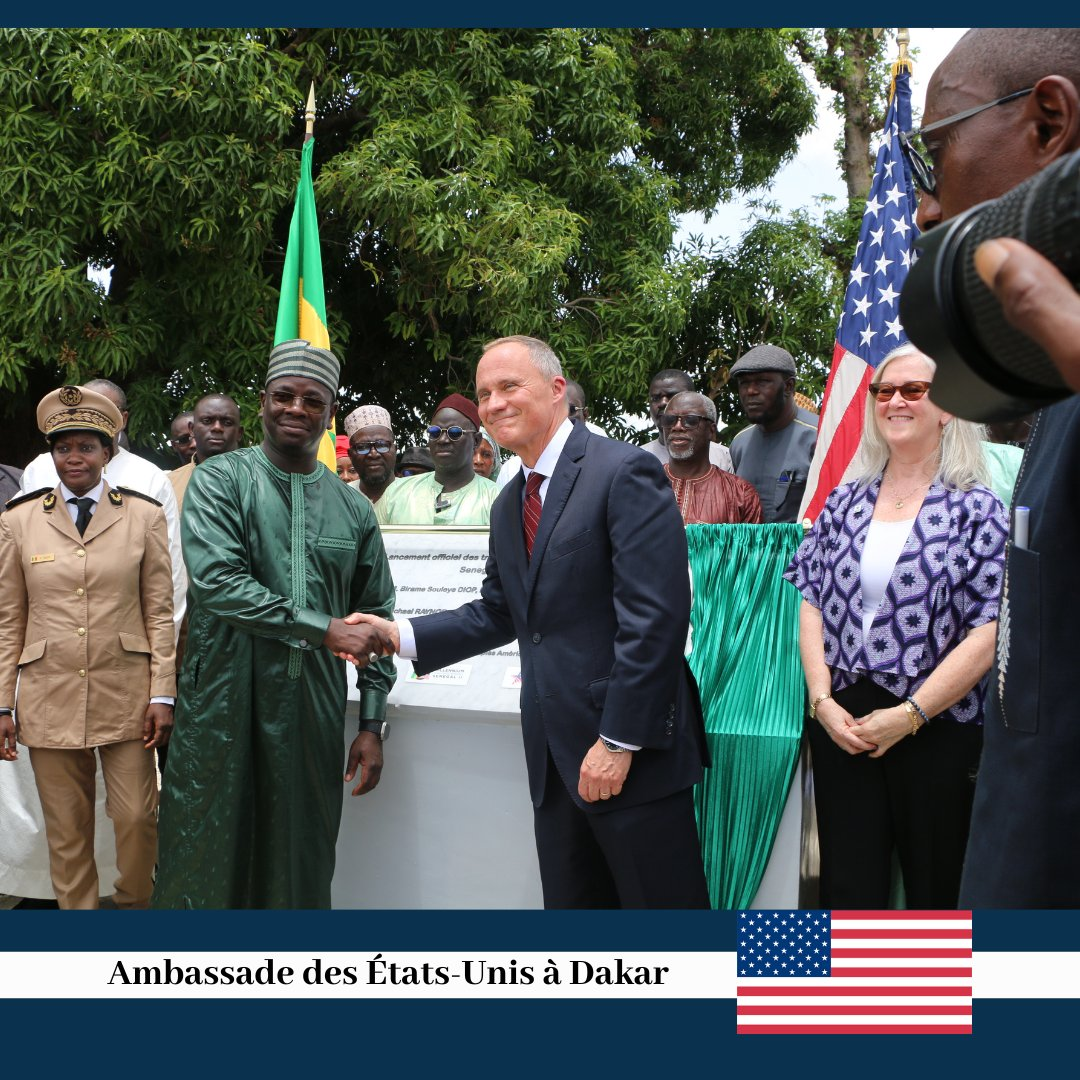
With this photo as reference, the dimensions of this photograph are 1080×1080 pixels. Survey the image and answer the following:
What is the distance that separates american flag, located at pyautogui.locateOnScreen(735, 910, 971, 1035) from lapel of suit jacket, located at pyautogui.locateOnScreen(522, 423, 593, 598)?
114 centimetres

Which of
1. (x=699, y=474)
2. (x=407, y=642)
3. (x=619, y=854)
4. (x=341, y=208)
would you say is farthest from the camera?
(x=341, y=208)

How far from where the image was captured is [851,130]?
1797 centimetres

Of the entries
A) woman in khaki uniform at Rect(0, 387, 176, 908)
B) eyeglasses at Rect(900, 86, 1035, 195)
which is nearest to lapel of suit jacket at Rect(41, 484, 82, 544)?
woman in khaki uniform at Rect(0, 387, 176, 908)

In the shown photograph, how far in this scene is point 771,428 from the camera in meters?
6.70

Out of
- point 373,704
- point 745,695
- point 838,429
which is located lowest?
point 373,704

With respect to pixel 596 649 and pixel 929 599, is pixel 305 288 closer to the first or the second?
pixel 596 649

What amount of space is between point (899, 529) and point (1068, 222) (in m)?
2.68

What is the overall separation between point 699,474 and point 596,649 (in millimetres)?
2787

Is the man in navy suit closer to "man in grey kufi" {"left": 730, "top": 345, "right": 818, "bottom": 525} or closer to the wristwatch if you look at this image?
the wristwatch

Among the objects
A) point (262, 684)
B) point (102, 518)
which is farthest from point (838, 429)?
point (102, 518)

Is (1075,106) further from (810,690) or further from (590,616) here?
(810,690)

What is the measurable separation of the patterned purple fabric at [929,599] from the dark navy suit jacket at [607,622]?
524mm

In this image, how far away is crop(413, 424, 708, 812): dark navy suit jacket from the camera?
3320mm

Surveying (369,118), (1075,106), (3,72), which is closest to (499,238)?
(369,118)
